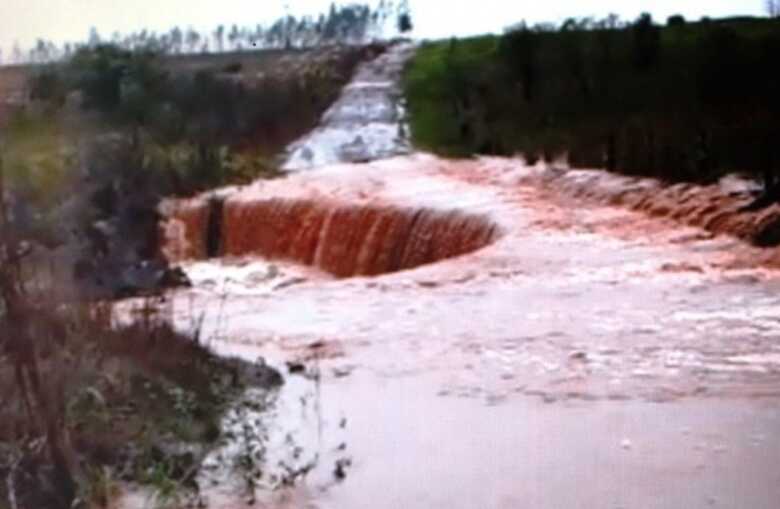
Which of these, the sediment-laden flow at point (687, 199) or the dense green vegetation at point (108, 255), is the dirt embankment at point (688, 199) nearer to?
the sediment-laden flow at point (687, 199)

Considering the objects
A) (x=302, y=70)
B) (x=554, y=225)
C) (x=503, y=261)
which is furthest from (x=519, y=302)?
(x=554, y=225)

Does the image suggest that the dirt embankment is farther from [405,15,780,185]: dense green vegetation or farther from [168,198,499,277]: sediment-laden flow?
[168,198,499,277]: sediment-laden flow

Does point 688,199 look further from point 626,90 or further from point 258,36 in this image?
point 258,36

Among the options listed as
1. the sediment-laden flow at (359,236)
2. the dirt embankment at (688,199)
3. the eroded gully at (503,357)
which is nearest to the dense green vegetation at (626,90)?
the dirt embankment at (688,199)

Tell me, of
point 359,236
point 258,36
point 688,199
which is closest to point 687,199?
point 688,199

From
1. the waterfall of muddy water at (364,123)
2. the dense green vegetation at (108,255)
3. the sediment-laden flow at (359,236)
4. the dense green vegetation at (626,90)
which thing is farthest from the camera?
the sediment-laden flow at (359,236)

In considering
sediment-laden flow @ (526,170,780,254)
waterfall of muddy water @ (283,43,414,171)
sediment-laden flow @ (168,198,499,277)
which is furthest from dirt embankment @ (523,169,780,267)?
waterfall of muddy water @ (283,43,414,171)

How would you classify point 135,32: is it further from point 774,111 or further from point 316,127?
point 774,111
